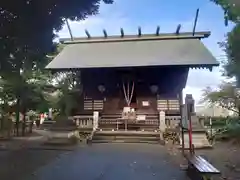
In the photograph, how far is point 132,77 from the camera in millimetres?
16969

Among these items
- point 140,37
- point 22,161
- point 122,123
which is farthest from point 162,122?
point 22,161

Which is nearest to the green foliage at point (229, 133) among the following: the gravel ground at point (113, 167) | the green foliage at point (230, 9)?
the gravel ground at point (113, 167)

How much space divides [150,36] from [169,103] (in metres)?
5.34

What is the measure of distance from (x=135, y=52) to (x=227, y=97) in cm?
608

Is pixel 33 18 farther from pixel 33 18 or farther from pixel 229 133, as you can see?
pixel 229 133

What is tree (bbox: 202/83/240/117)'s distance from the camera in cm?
1560

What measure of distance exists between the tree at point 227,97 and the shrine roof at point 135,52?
2175mm

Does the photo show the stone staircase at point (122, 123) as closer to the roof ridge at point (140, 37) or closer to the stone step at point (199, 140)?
the stone step at point (199, 140)

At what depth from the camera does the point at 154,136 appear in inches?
505

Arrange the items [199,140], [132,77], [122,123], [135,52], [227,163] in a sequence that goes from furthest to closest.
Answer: [135,52]
[132,77]
[122,123]
[199,140]
[227,163]

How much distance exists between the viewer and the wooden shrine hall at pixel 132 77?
16.0 m

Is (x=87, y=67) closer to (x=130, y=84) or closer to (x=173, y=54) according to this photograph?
(x=130, y=84)

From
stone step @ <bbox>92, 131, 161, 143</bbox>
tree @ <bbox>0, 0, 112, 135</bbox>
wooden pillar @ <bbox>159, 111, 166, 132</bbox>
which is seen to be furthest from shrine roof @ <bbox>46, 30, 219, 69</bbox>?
tree @ <bbox>0, 0, 112, 135</bbox>

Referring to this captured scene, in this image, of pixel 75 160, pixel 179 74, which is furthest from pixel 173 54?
pixel 75 160
